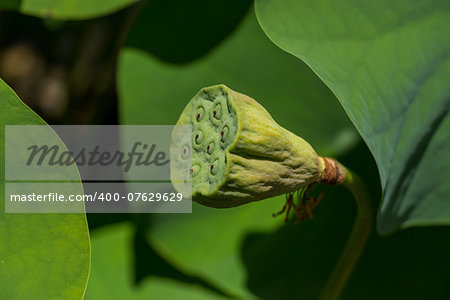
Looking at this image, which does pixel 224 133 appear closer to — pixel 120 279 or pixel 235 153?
pixel 235 153

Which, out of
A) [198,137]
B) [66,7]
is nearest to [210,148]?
[198,137]

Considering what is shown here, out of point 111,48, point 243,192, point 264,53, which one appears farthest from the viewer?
point 111,48

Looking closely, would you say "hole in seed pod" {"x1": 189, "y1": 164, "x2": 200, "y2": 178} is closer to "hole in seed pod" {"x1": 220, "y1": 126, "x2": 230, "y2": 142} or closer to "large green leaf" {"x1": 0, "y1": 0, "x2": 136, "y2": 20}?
"hole in seed pod" {"x1": 220, "y1": 126, "x2": 230, "y2": 142}

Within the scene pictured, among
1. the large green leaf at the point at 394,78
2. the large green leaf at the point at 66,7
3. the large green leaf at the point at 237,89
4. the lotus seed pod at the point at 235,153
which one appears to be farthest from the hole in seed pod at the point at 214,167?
the large green leaf at the point at 66,7

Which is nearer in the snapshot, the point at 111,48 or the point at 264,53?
the point at 264,53

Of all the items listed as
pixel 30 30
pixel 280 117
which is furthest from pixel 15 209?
pixel 30 30

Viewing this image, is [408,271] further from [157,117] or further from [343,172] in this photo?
[157,117]

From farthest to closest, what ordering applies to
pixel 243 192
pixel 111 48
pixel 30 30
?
pixel 30 30 < pixel 111 48 < pixel 243 192

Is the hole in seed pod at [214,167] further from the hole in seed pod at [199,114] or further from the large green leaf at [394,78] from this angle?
the large green leaf at [394,78]
